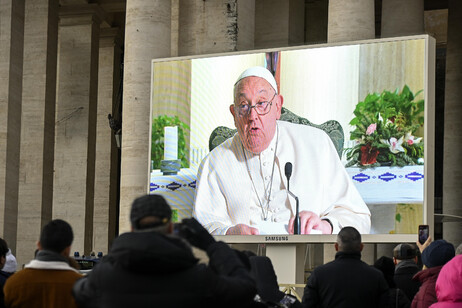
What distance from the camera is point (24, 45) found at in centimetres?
2572

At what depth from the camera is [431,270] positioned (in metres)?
7.27

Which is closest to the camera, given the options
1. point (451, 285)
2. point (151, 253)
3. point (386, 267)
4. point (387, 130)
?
point (151, 253)

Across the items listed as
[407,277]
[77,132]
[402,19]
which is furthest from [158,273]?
[77,132]

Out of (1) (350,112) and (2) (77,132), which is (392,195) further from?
(2) (77,132)

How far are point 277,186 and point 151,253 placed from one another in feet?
41.1

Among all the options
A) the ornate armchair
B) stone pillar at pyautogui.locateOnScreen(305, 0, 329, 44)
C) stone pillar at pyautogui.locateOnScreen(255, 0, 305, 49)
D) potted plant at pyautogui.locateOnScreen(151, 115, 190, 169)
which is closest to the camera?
the ornate armchair

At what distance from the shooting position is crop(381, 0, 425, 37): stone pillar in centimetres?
2103

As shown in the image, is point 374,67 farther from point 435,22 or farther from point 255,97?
point 435,22

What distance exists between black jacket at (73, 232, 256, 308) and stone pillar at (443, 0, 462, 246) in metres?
21.6

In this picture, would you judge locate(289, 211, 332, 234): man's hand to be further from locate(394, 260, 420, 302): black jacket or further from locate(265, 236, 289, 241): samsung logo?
locate(394, 260, 420, 302): black jacket

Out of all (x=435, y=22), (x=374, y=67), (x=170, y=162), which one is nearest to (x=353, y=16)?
(x=374, y=67)

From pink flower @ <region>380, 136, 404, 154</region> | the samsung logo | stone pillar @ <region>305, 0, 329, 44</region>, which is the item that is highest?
stone pillar @ <region>305, 0, 329, 44</region>

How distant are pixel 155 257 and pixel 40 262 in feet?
4.87

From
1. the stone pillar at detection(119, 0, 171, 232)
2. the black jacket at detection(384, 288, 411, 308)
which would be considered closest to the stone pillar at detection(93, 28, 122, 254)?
the stone pillar at detection(119, 0, 171, 232)
